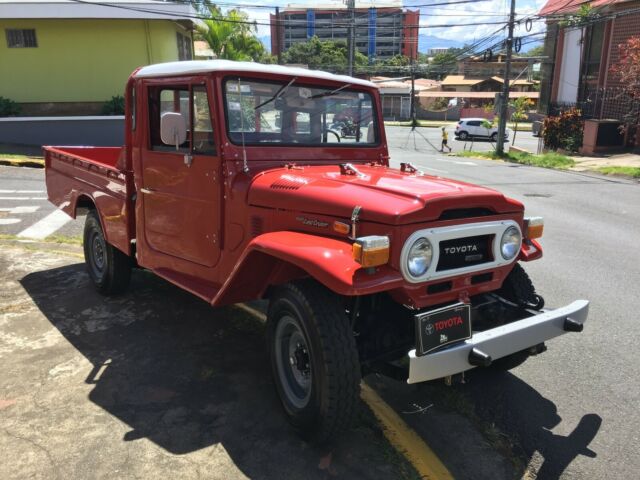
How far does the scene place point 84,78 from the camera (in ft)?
56.5

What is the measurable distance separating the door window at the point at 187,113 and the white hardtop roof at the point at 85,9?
13191 millimetres

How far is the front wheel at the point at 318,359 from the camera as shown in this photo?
2771 millimetres

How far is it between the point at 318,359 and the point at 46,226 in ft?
22.2

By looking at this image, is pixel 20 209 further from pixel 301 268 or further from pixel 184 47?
pixel 184 47

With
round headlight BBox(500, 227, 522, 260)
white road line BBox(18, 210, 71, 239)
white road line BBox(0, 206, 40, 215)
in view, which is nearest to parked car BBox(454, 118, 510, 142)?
white road line BBox(0, 206, 40, 215)

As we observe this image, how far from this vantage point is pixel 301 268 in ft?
10.2

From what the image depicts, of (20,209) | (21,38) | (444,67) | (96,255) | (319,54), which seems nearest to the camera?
(96,255)

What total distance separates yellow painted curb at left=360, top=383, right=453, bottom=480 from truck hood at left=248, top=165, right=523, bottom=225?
1264mm

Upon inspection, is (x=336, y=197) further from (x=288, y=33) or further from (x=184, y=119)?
(x=288, y=33)

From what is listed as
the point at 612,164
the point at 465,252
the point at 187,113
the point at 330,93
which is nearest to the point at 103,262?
the point at 187,113

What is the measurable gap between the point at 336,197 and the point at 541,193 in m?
10.7

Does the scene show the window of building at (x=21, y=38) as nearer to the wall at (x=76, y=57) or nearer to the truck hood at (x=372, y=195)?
the wall at (x=76, y=57)

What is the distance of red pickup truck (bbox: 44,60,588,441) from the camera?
9.18 ft

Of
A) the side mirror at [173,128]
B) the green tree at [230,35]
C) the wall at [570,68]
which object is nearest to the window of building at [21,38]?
the green tree at [230,35]
